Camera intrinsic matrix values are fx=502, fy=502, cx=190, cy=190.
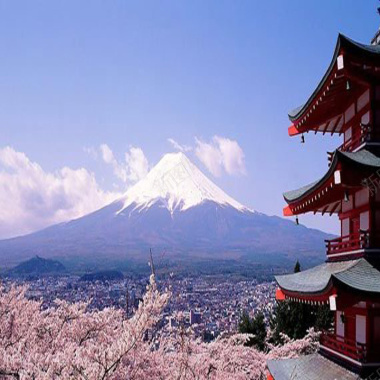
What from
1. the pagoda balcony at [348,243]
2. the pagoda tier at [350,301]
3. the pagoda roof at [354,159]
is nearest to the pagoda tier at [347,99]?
the pagoda roof at [354,159]

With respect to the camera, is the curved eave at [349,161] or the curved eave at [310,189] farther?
the curved eave at [310,189]

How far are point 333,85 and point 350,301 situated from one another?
3.57 meters

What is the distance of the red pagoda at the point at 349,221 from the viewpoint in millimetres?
7113

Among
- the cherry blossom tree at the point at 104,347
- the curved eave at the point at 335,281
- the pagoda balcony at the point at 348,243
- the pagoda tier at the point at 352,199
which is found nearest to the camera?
the cherry blossom tree at the point at 104,347

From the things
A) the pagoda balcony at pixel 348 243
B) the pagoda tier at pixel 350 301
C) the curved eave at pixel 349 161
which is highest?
the curved eave at pixel 349 161

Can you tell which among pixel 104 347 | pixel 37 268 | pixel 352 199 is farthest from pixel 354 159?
pixel 37 268

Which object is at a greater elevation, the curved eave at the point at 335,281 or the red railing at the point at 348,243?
the red railing at the point at 348,243

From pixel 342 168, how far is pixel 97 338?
622 centimetres

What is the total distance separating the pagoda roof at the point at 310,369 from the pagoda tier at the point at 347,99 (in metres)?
3.60

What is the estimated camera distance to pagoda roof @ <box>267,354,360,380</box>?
25.7ft

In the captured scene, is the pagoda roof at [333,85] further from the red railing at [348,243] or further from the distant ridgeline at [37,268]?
the distant ridgeline at [37,268]

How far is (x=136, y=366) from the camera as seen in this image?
8875mm

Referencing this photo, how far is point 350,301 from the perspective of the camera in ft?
22.5

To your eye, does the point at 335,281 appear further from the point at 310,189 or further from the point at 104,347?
the point at 104,347
